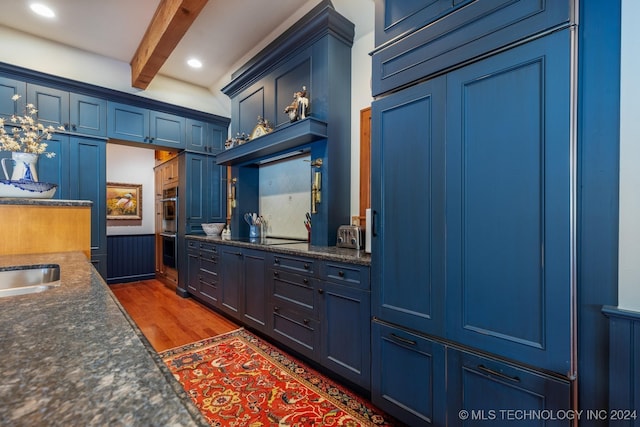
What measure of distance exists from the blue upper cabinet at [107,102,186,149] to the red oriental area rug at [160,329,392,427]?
9.17 ft

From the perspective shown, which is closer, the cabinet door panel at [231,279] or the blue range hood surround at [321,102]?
the blue range hood surround at [321,102]

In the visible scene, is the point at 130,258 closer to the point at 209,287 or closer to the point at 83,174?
the point at 83,174

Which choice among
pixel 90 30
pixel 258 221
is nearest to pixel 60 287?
pixel 258 221

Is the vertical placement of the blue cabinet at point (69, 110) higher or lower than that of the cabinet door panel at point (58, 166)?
higher

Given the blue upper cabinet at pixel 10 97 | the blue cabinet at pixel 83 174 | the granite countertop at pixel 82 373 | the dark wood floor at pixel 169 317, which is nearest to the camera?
the granite countertop at pixel 82 373

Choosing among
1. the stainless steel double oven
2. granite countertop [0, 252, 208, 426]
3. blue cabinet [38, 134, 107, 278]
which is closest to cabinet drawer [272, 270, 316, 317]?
granite countertop [0, 252, 208, 426]

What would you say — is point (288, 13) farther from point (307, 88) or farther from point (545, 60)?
point (545, 60)

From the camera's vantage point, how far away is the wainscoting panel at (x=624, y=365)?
1017mm

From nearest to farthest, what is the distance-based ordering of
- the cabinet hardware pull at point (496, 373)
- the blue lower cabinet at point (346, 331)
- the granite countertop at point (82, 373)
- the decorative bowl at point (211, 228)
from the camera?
the granite countertop at point (82, 373), the cabinet hardware pull at point (496, 373), the blue lower cabinet at point (346, 331), the decorative bowl at point (211, 228)

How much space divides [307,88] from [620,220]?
2.47 m

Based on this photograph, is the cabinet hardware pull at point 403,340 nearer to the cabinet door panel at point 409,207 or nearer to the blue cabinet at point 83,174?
the cabinet door panel at point 409,207

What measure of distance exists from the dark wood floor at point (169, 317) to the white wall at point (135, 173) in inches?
48.3

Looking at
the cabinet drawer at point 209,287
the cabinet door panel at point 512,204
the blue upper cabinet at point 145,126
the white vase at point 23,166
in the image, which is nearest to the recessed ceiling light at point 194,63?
the blue upper cabinet at point 145,126

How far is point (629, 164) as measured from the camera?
1.05 metres
